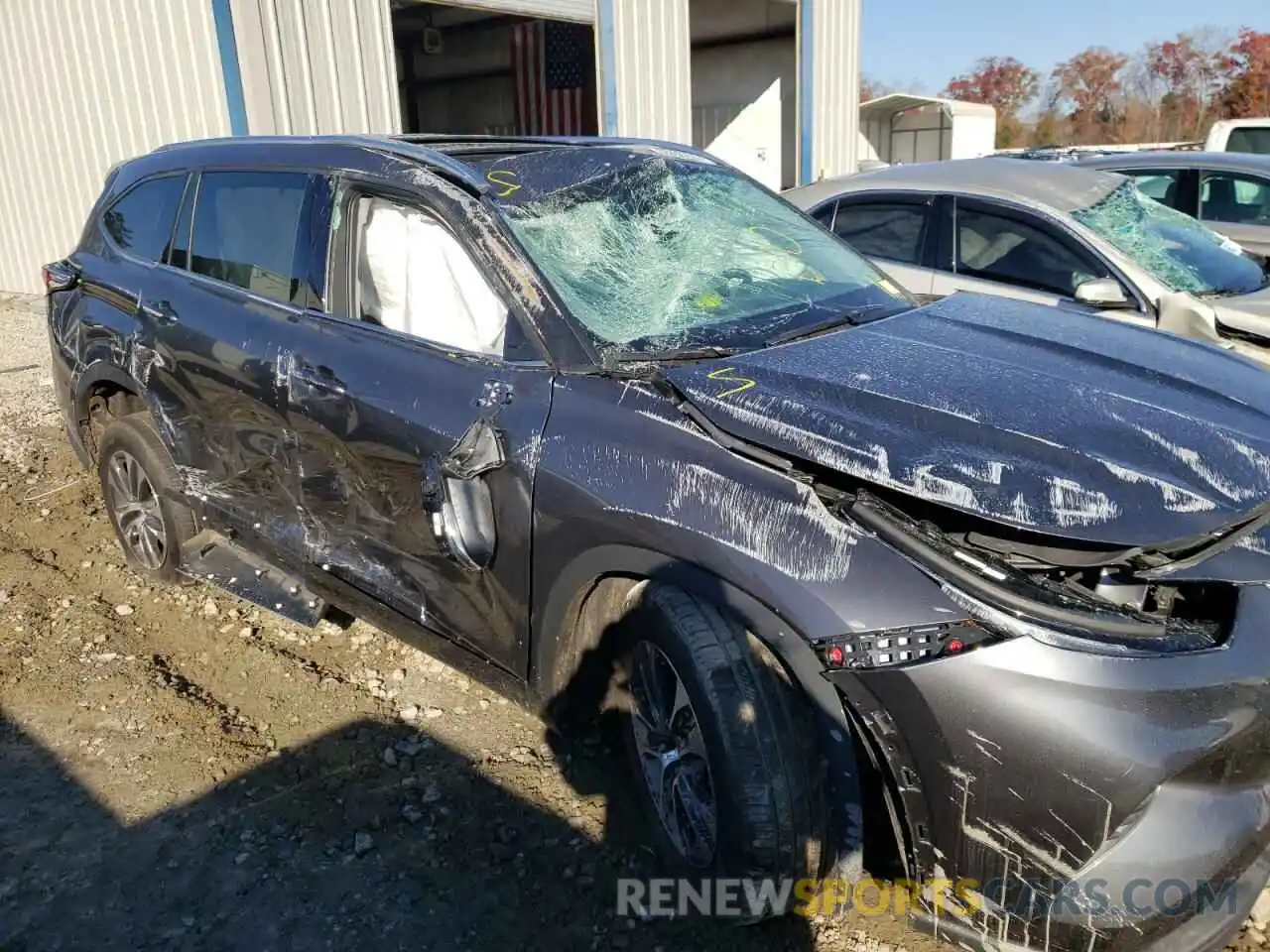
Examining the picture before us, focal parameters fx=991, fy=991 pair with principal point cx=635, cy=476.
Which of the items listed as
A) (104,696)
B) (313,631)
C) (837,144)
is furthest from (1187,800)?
(837,144)

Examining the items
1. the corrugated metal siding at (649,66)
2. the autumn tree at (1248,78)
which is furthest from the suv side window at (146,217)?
the autumn tree at (1248,78)

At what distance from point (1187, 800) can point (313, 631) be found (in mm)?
3118

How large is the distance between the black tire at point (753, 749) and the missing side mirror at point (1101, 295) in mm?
3345

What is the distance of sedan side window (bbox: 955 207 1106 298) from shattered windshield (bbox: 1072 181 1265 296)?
193 millimetres

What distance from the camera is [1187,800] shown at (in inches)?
74.7

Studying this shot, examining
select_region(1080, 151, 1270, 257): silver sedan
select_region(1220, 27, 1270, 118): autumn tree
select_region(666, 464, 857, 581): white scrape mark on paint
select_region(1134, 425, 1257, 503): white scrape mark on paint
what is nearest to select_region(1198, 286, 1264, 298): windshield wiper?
select_region(1080, 151, 1270, 257): silver sedan

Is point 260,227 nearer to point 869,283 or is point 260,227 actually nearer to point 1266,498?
point 869,283

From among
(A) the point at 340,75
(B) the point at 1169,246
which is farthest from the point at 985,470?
(A) the point at 340,75

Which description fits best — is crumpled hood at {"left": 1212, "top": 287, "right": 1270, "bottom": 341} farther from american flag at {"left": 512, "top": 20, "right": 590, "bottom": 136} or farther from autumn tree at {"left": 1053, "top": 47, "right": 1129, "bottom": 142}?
autumn tree at {"left": 1053, "top": 47, "right": 1129, "bottom": 142}

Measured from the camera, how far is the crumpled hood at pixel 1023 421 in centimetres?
207

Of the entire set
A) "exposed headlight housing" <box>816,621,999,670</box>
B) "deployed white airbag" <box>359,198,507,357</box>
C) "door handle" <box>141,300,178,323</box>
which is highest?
"deployed white airbag" <box>359,198,507,357</box>

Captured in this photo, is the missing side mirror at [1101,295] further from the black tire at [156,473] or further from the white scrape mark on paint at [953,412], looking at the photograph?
the black tire at [156,473]

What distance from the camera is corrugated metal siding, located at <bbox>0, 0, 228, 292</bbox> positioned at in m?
8.95

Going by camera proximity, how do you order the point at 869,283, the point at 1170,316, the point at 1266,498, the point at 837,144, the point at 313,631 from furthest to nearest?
the point at 837,144
the point at 1170,316
the point at 313,631
the point at 869,283
the point at 1266,498
